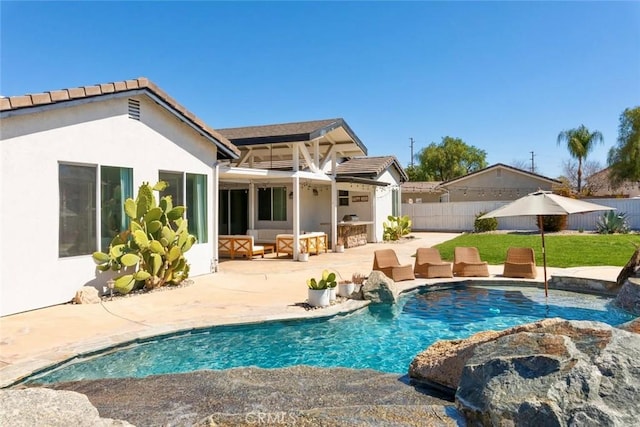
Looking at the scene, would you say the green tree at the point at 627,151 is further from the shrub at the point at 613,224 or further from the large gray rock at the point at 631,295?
the large gray rock at the point at 631,295

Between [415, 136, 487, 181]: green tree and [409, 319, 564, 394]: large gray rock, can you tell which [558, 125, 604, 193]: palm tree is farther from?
[409, 319, 564, 394]: large gray rock

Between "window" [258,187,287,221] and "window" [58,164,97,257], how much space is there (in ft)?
41.7

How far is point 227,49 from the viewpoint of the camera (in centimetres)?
1766

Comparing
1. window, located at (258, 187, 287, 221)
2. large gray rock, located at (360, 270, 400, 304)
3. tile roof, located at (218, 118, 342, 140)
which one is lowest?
large gray rock, located at (360, 270, 400, 304)

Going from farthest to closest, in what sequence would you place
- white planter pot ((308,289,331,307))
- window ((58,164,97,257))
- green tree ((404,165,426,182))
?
green tree ((404,165,426,182))
window ((58,164,97,257))
white planter pot ((308,289,331,307))

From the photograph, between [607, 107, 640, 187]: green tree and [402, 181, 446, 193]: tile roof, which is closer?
[607, 107, 640, 187]: green tree

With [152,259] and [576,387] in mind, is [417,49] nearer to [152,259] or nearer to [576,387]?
[152,259]

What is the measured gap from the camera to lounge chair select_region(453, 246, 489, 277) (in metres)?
13.4

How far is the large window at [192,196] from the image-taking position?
41.1 feet

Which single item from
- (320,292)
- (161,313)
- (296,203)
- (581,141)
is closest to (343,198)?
(296,203)

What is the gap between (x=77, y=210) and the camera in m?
9.90

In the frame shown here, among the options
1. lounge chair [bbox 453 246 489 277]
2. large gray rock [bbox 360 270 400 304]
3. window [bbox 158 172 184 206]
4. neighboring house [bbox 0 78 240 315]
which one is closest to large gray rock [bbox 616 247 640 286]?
lounge chair [bbox 453 246 489 277]

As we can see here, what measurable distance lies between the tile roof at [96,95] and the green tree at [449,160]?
5888cm

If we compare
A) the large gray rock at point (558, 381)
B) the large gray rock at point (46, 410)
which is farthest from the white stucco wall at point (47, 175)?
the large gray rock at point (558, 381)
